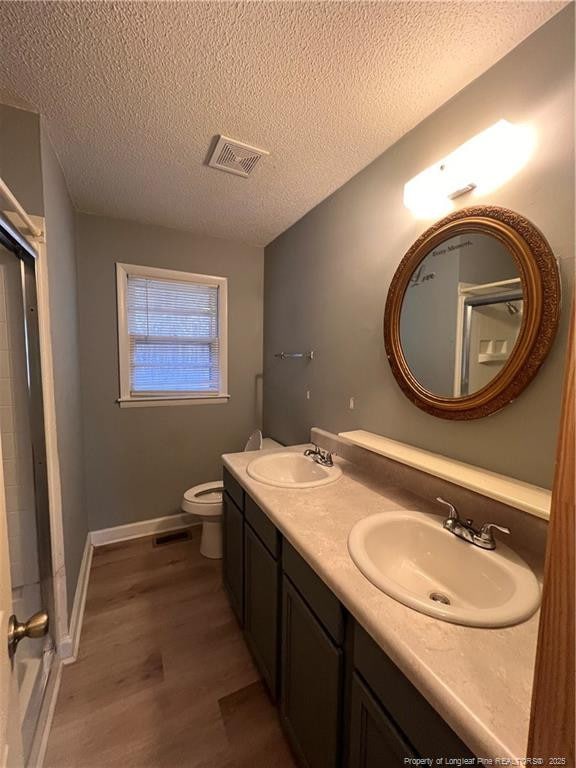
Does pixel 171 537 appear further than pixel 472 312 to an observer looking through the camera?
Yes

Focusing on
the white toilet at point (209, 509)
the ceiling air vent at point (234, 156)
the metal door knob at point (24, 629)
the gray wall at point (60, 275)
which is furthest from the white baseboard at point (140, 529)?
the ceiling air vent at point (234, 156)

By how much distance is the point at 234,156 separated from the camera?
151 centimetres

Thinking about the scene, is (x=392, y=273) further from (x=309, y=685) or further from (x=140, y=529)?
(x=140, y=529)

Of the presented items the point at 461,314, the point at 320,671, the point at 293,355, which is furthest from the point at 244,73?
the point at 320,671

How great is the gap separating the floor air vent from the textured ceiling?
2.48 metres

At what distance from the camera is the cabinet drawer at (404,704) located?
0.55 metres

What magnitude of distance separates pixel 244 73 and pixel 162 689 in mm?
2474

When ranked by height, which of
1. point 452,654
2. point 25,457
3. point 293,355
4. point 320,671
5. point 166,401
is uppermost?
point 293,355

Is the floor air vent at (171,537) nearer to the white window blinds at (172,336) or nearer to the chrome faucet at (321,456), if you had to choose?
the white window blinds at (172,336)

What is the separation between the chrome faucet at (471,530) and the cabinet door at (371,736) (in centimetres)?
50

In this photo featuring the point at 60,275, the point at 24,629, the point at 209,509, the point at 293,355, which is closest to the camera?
the point at 24,629

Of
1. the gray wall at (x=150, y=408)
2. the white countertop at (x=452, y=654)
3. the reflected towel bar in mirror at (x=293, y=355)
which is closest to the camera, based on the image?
the white countertop at (x=452, y=654)

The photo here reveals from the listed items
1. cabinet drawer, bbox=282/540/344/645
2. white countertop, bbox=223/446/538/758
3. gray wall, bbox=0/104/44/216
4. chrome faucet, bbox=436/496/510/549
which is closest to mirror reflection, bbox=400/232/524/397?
chrome faucet, bbox=436/496/510/549

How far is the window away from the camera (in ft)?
7.59
